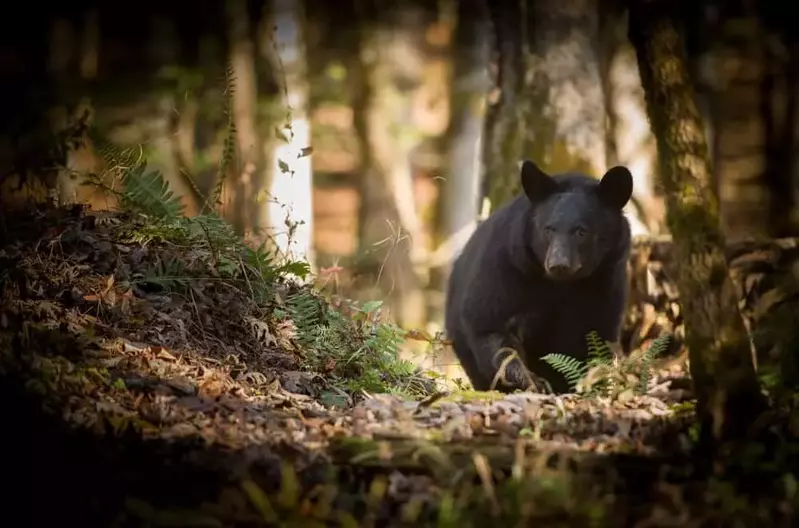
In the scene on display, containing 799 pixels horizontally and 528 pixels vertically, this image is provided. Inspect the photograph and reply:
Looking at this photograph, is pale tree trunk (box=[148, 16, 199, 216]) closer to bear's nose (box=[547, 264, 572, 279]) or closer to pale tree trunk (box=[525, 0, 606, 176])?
pale tree trunk (box=[525, 0, 606, 176])

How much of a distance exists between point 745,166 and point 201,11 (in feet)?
27.2

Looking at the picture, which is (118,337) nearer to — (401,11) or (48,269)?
(48,269)

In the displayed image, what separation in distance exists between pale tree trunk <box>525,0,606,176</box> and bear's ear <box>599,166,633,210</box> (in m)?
2.43

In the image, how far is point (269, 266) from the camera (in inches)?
231

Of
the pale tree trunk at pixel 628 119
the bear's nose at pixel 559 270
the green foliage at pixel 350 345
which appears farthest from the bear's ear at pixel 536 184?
the pale tree trunk at pixel 628 119

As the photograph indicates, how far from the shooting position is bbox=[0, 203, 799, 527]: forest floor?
314 centimetres

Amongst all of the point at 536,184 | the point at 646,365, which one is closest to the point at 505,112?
the point at 536,184

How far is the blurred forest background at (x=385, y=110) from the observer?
Answer: 8.12 metres

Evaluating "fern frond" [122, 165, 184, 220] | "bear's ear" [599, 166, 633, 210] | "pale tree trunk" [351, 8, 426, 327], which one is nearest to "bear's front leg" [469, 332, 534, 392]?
"bear's ear" [599, 166, 633, 210]

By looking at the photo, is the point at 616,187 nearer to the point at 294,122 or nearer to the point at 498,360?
the point at 498,360

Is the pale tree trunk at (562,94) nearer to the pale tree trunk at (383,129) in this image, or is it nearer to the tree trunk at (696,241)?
the tree trunk at (696,241)

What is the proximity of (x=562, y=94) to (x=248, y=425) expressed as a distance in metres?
5.28

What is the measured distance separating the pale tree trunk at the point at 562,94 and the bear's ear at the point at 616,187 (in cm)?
243

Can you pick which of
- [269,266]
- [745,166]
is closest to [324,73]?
[745,166]
